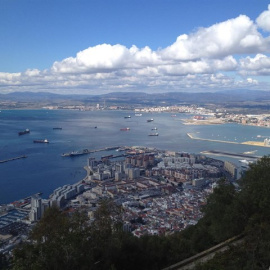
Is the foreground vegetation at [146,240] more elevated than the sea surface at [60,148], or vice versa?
the foreground vegetation at [146,240]

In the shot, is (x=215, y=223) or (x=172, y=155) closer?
(x=215, y=223)

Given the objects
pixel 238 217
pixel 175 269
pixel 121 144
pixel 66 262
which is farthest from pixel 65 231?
pixel 121 144

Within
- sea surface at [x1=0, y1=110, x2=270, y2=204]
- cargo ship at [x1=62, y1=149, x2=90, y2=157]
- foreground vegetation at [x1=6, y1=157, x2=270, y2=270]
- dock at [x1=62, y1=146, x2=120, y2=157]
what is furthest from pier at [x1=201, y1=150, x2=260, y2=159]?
foreground vegetation at [x1=6, y1=157, x2=270, y2=270]

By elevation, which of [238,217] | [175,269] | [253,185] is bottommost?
[175,269]

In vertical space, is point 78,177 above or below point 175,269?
below

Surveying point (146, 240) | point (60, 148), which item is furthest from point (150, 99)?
point (146, 240)

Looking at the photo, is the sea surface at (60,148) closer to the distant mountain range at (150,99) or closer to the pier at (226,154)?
the pier at (226,154)

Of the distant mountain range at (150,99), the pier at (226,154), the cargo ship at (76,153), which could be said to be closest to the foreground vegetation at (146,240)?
the pier at (226,154)

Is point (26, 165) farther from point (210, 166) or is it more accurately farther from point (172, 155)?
point (210, 166)

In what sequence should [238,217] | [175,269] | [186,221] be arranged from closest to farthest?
1. [175,269]
2. [238,217]
3. [186,221]

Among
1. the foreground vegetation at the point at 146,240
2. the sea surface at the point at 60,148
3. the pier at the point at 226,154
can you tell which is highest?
the foreground vegetation at the point at 146,240
